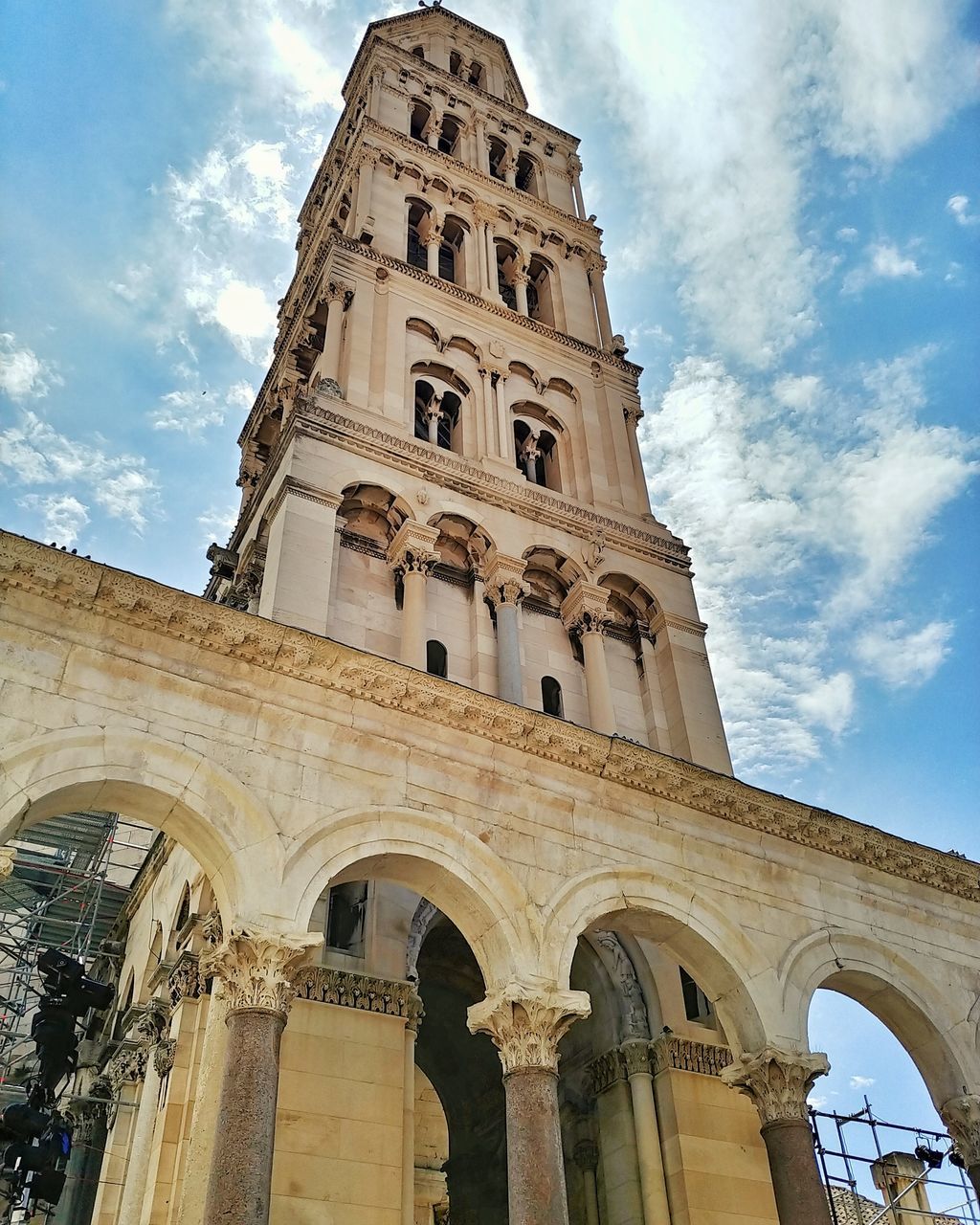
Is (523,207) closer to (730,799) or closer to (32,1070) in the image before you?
(730,799)

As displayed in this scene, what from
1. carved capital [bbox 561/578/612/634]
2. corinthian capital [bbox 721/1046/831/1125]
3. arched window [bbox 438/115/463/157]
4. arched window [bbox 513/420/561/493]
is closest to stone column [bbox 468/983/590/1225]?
corinthian capital [bbox 721/1046/831/1125]

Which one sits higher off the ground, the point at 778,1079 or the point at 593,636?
the point at 593,636

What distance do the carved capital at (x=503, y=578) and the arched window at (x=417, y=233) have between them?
32.4 ft

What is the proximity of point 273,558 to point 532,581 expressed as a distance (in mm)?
5234

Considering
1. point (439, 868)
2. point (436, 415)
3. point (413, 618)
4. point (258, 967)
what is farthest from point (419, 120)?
point (258, 967)

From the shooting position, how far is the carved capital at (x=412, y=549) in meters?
18.9

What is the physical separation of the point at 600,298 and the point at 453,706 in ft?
63.4

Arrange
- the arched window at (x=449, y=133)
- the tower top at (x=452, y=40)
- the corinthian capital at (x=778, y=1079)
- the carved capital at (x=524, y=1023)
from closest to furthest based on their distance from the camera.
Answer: the carved capital at (x=524, y=1023), the corinthian capital at (x=778, y=1079), the arched window at (x=449, y=133), the tower top at (x=452, y=40)

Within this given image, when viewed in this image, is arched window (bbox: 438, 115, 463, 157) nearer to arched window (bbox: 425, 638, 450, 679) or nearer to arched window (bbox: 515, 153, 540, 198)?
arched window (bbox: 515, 153, 540, 198)

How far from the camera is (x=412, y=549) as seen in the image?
18.9 meters

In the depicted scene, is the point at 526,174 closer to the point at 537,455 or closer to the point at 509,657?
the point at 537,455

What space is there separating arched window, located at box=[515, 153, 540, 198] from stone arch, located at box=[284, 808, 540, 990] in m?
24.8

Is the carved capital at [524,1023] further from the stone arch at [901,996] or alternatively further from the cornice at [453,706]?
the stone arch at [901,996]

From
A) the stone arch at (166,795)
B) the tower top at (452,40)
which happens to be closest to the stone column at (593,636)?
the stone arch at (166,795)
